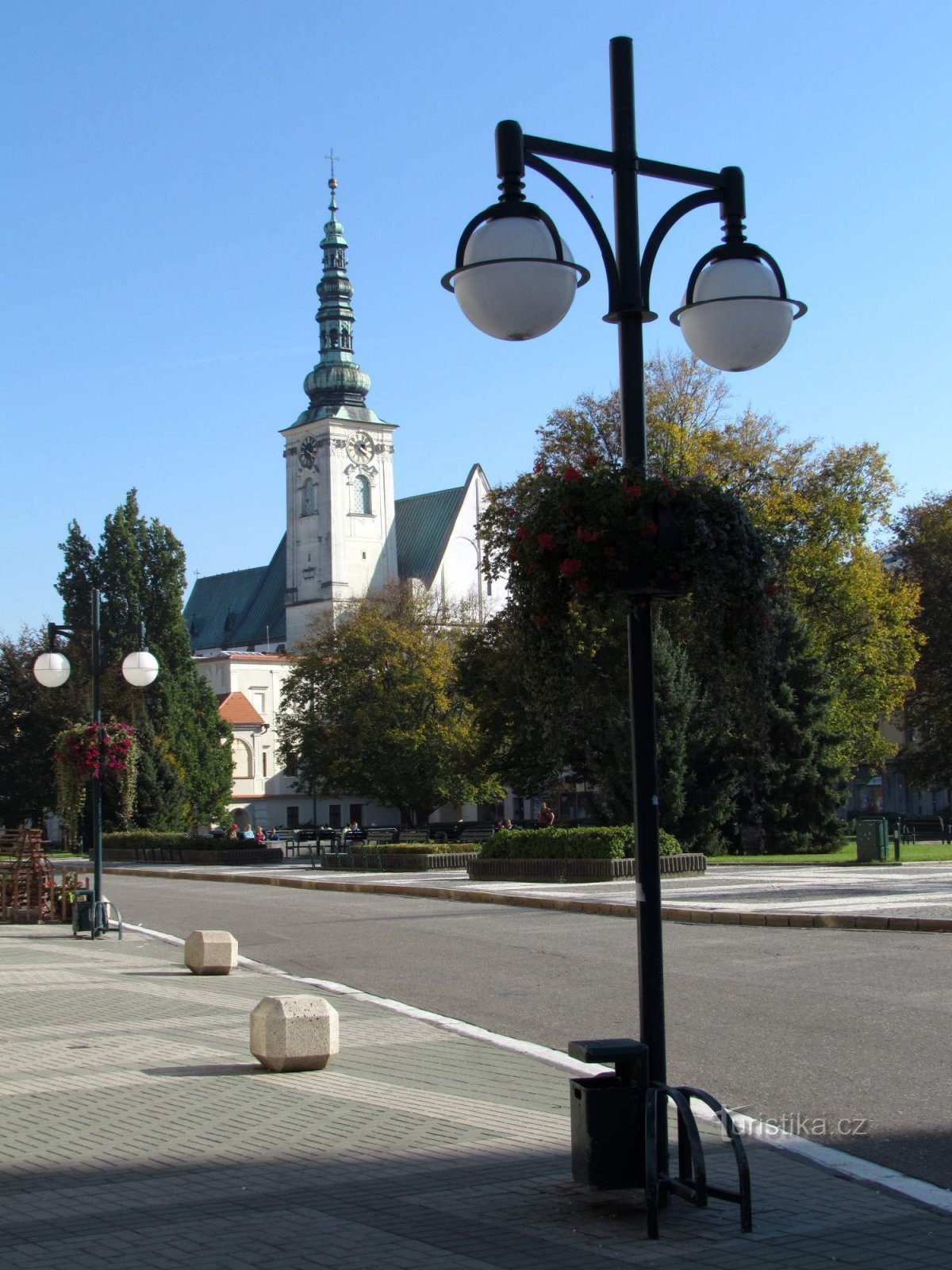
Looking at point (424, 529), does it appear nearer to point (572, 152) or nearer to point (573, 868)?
point (573, 868)

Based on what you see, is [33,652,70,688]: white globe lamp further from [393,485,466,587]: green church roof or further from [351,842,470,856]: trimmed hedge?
[393,485,466,587]: green church roof

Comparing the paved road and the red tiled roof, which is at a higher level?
the red tiled roof

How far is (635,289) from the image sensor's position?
680 cm

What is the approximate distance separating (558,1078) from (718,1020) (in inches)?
103

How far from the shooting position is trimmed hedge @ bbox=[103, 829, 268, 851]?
55625 millimetres

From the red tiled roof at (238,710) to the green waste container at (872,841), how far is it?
6681 cm

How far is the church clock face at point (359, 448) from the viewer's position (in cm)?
12269

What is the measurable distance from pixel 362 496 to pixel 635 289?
117761 mm

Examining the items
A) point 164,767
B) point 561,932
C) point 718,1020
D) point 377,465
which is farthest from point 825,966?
point 377,465

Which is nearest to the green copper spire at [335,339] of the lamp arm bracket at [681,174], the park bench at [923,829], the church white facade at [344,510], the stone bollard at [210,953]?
the church white facade at [344,510]

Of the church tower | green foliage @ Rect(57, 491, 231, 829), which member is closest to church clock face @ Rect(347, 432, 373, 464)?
the church tower

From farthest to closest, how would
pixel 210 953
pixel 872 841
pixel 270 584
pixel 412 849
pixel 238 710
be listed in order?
1. pixel 270 584
2. pixel 238 710
3. pixel 412 849
4. pixel 872 841
5. pixel 210 953

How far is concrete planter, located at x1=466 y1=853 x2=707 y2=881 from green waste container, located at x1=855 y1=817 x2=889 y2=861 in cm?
542

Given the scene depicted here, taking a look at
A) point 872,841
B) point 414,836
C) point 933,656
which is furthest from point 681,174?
point 933,656
